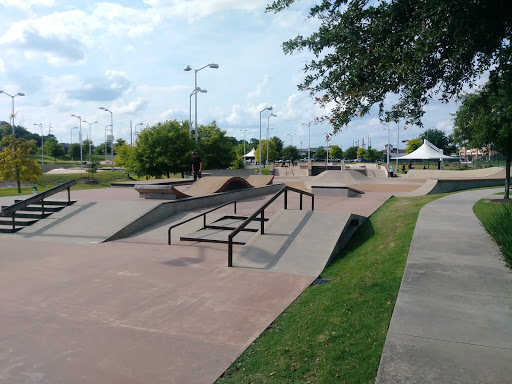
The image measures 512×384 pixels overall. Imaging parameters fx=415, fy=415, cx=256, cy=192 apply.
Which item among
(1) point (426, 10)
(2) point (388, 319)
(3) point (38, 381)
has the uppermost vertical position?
(1) point (426, 10)

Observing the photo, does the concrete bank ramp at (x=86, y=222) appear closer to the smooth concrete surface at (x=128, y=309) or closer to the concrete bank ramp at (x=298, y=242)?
the smooth concrete surface at (x=128, y=309)

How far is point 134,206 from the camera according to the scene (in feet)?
42.8

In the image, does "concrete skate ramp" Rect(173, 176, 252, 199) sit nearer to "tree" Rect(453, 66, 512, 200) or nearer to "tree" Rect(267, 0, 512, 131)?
"tree" Rect(453, 66, 512, 200)

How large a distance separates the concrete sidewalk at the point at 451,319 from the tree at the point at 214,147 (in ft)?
103

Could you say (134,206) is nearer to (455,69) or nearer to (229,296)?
(229,296)

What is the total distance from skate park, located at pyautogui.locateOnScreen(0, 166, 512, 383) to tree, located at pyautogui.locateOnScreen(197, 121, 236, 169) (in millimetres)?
24973

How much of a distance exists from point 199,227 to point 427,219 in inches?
245

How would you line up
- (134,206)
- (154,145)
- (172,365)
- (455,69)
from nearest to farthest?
1. (172,365)
2. (455,69)
3. (134,206)
4. (154,145)

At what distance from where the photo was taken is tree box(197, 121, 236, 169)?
124 ft

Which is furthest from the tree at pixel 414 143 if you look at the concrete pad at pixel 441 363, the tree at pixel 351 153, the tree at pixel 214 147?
the concrete pad at pixel 441 363

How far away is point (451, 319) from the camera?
4289 mm

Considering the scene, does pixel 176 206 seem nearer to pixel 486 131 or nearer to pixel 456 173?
pixel 486 131

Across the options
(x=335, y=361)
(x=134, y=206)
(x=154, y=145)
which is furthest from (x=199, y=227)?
(x=154, y=145)

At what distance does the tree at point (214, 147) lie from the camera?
124ft
